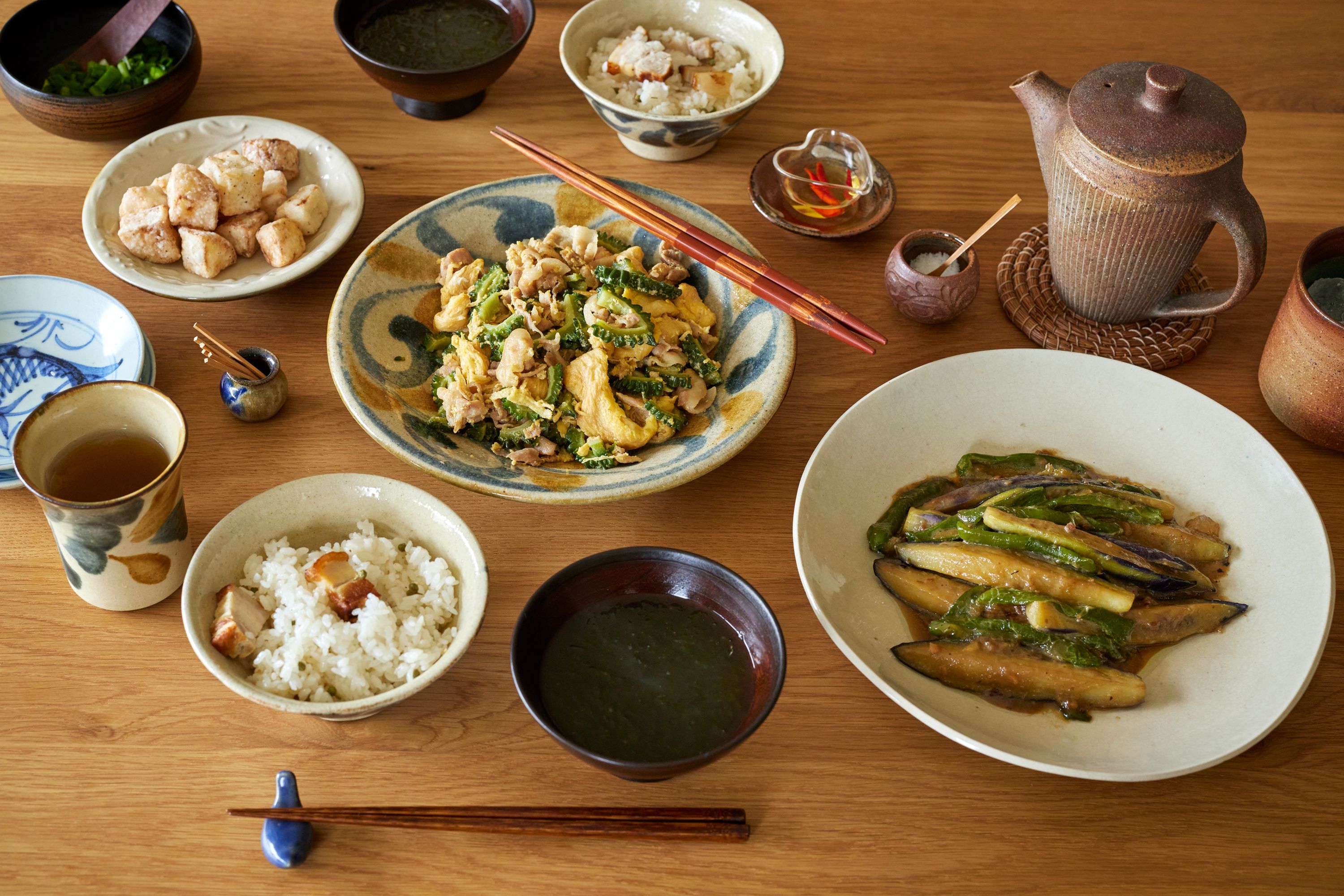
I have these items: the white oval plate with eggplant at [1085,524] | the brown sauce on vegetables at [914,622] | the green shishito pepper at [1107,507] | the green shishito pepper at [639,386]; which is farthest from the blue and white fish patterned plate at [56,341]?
the green shishito pepper at [1107,507]

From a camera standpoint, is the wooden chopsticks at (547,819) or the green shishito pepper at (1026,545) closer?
the wooden chopsticks at (547,819)

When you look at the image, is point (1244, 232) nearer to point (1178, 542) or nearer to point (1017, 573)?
point (1178, 542)

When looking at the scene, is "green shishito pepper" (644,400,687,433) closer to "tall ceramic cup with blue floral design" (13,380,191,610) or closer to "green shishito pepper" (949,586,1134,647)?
"green shishito pepper" (949,586,1134,647)

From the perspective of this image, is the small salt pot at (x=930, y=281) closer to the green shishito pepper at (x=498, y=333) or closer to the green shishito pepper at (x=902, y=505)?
the green shishito pepper at (x=902, y=505)

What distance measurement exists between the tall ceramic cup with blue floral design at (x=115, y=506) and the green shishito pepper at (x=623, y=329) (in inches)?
30.6

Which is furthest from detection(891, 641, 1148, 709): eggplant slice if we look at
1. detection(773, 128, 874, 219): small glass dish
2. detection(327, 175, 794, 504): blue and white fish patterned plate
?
detection(773, 128, 874, 219): small glass dish

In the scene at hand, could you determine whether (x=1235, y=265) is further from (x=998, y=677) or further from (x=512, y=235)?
(x=512, y=235)

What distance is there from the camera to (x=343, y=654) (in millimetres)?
1489

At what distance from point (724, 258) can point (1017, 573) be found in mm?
881

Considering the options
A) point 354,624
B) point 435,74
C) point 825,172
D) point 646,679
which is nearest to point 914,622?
point 646,679

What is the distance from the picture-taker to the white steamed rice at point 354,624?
147 cm

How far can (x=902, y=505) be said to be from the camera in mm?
1776

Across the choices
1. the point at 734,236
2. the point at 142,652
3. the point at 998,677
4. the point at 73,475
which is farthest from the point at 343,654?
the point at 734,236

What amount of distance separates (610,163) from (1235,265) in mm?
1591
